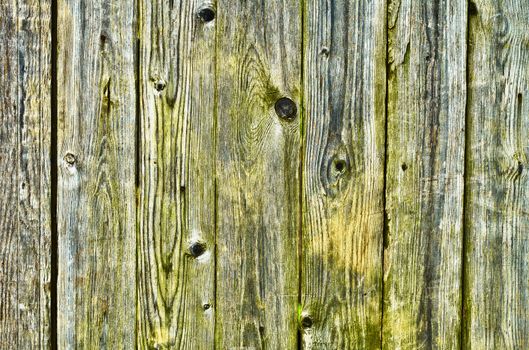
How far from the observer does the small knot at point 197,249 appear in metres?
1.91

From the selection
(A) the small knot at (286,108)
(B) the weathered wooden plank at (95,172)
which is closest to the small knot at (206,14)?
(B) the weathered wooden plank at (95,172)

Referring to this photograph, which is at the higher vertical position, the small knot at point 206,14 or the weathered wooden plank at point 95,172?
the small knot at point 206,14

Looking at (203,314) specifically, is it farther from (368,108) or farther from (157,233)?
(368,108)

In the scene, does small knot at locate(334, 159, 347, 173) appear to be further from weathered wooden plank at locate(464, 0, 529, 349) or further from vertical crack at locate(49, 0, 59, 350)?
vertical crack at locate(49, 0, 59, 350)

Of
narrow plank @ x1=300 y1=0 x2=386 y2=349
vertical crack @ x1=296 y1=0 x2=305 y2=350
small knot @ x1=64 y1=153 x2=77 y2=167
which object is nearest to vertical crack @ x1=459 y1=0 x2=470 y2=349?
narrow plank @ x1=300 y1=0 x2=386 y2=349

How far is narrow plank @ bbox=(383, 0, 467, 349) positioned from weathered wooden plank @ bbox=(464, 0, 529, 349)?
0.04 m

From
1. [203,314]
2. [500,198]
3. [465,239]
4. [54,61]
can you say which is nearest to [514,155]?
[500,198]

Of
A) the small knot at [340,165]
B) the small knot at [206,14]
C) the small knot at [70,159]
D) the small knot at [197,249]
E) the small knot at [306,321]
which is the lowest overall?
the small knot at [306,321]

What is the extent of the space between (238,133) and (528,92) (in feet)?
2.97

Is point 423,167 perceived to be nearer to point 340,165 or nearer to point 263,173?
point 340,165

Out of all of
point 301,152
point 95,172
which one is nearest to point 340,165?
point 301,152

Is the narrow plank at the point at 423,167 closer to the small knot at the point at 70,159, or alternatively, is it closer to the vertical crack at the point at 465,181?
the vertical crack at the point at 465,181

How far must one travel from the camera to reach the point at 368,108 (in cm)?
193

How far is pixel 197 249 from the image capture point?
6.28ft
